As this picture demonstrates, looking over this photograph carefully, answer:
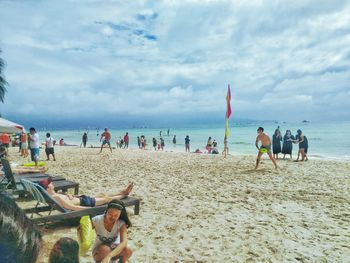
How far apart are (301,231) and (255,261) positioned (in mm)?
1566

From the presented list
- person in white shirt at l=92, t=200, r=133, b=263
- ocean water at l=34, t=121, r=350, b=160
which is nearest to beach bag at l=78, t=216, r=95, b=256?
person in white shirt at l=92, t=200, r=133, b=263

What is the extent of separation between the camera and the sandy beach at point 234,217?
420cm

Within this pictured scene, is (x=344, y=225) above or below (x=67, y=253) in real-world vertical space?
below

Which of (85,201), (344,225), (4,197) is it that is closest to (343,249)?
(344,225)

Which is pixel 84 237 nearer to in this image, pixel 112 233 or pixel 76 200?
pixel 112 233

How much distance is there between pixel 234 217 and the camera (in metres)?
5.70

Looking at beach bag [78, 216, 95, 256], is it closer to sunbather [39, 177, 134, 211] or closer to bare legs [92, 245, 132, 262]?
bare legs [92, 245, 132, 262]

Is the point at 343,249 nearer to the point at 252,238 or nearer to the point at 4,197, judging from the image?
the point at 252,238

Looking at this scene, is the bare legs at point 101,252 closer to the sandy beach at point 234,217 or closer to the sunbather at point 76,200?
the sandy beach at point 234,217

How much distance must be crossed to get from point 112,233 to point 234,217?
9.77ft

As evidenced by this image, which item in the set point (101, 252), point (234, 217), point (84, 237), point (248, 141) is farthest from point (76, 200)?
point (248, 141)

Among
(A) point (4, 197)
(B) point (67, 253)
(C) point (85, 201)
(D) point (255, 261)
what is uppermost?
(A) point (4, 197)

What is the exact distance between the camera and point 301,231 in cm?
505

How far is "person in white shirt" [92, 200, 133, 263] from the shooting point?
338 centimetres
